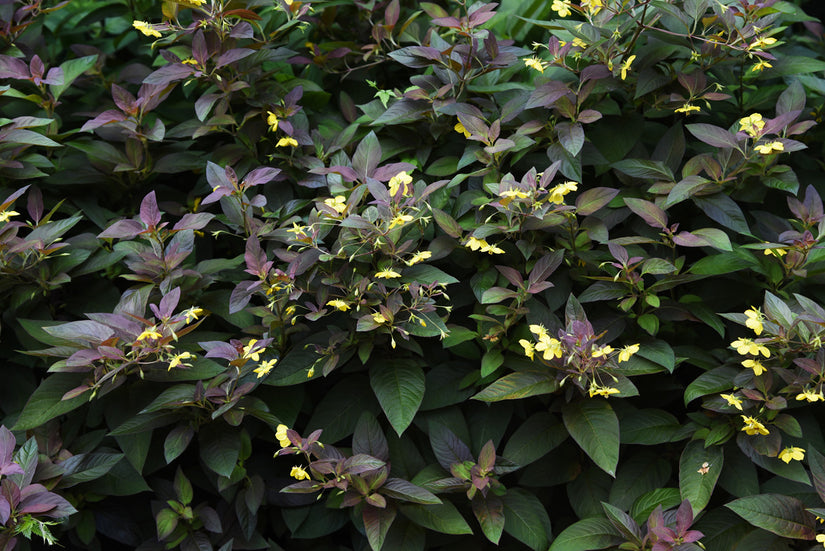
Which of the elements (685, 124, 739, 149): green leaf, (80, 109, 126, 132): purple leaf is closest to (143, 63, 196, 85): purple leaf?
(80, 109, 126, 132): purple leaf

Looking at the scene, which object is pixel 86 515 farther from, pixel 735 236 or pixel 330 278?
pixel 735 236

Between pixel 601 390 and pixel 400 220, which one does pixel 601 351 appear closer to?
pixel 601 390

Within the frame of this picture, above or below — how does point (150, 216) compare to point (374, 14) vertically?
below

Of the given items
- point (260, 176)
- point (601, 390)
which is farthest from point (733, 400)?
point (260, 176)

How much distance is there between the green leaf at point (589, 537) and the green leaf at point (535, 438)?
0.59 ft

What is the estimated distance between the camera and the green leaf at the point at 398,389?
167 centimetres

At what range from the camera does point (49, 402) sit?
1.68 meters

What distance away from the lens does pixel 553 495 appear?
6.31ft

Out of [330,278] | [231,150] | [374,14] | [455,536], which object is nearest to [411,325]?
[330,278]

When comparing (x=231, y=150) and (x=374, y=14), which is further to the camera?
(x=374, y=14)

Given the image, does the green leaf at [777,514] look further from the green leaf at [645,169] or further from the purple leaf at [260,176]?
the purple leaf at [260,176]

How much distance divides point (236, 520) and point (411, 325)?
67 centimetres

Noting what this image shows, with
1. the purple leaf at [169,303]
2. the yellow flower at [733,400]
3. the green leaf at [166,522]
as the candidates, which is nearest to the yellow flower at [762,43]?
the yellow flower at [733,400]

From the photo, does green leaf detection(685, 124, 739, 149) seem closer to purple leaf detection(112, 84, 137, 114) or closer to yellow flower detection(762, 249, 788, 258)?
yellow flower detection(762, 249, 788, 258)
